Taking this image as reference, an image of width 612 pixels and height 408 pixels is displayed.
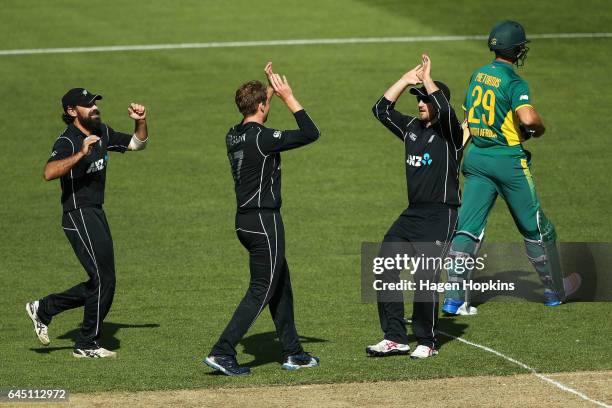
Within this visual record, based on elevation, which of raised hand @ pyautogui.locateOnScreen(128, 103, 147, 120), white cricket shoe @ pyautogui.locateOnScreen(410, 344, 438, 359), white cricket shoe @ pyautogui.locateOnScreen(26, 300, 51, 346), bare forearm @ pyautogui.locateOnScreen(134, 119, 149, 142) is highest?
raised hand @ pyautogui.locateOnScreen(128, 103, 147, 120)

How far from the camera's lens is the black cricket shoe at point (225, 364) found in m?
9.91

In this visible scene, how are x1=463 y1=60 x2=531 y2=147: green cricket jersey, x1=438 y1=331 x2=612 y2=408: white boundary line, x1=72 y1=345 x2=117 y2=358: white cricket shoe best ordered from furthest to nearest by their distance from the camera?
x1=463 y1=60 x2=531 y2=147: green cricket jersey, x1=72 y1=345 x2=117 y2=358: white cricket shoe, x1=438 y1=331 x2=612 y2=408: white boundary line

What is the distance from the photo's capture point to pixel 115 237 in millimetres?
15914

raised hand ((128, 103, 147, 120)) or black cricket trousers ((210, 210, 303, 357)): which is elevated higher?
raised hand ((128, 103, 147, 120))

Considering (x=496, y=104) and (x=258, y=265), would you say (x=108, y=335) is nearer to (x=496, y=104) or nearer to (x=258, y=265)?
(x=258, y=265)

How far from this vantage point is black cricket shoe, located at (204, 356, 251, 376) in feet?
32.5

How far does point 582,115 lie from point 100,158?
38.7 feet

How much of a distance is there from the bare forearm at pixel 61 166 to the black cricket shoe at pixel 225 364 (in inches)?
81.7

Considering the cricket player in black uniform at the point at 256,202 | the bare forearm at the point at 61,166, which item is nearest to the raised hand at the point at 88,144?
the bare forearm at the point at 61,166

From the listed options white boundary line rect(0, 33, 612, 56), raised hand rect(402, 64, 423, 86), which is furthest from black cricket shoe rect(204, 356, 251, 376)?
white boundary line rect(0, 33, 612, 56)

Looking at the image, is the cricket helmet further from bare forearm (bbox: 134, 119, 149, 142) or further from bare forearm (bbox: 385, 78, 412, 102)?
bare forearm (bbox: 134, 119, 149, 142)

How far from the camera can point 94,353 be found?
10.9 meters

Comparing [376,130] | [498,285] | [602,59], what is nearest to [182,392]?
[498,285]
